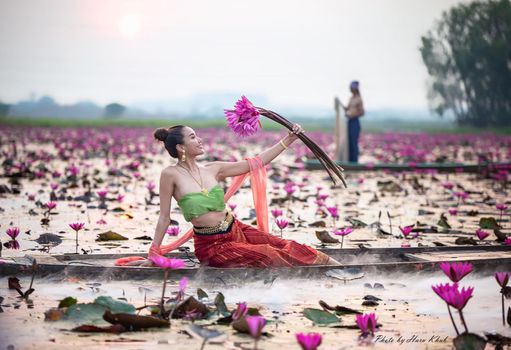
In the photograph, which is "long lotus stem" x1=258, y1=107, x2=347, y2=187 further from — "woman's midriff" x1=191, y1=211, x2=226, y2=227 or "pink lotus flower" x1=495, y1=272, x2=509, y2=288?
"pink lotus flower" x1=495, y1=272, x2=509, y2=288

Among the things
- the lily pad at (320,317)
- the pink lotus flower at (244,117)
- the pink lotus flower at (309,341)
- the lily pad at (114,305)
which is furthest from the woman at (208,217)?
the pink lotus flower at (309,341)

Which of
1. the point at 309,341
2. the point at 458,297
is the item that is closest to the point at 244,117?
the point at 458,297

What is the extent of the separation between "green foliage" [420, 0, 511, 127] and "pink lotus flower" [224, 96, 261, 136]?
31.7 meters

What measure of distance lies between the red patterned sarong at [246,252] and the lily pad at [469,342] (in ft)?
5.93

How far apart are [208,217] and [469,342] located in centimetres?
224

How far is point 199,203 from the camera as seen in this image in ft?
17.6

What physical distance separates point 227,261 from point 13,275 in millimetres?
1365

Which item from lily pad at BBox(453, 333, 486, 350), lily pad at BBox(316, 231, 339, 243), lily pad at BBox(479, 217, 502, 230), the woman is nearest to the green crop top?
the woman

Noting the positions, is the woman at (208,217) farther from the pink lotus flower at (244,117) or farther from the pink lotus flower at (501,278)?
the pink lotus flower at (501,278)

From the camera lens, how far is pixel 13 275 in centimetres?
494

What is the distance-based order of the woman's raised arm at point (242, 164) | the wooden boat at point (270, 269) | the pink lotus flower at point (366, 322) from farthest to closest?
the woman's raised arm at point (242, 164) < the wooden boat at point (270, 269) < the pink lotus flower at point (366, 322)

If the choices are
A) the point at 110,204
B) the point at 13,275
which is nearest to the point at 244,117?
the point at 13,275

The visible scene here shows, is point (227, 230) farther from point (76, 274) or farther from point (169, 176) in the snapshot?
point (76, 274)

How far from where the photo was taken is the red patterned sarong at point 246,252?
17.4ft
